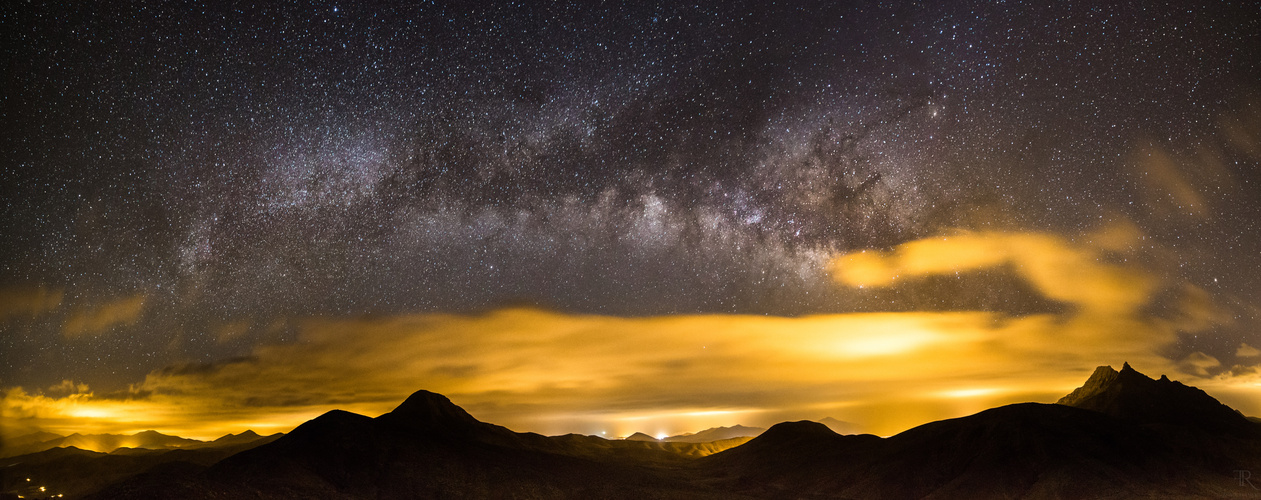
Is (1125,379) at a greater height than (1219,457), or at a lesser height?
greater

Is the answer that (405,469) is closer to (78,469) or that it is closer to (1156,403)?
(78,469)

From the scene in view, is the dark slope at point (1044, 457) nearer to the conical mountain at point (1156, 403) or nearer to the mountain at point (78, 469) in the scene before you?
the conical mountain at point (1156, 403)

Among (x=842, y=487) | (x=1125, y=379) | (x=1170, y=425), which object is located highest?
(x=1125, y=379)

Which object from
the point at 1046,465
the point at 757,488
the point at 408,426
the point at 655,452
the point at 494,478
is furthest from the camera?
the point at 655,452

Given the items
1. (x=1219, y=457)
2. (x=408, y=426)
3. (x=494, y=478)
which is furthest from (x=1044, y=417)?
(x=408, y=426)

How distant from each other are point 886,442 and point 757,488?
26.1 m

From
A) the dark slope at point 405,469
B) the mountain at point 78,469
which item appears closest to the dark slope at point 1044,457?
the dark slope at point 405,469

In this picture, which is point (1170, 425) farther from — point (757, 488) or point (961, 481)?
point (757, 488)

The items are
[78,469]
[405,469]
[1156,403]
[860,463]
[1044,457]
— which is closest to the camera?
[1044,457]

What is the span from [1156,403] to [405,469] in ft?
428

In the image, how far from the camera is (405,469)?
115m

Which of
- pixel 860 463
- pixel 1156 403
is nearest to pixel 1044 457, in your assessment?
pixel 860 463

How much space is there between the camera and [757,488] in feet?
417

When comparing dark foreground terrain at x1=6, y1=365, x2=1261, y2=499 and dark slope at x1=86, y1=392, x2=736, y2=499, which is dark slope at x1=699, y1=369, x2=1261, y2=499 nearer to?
dark foreground terrain at x1=6, y1=365, x2=1261, y2=499
